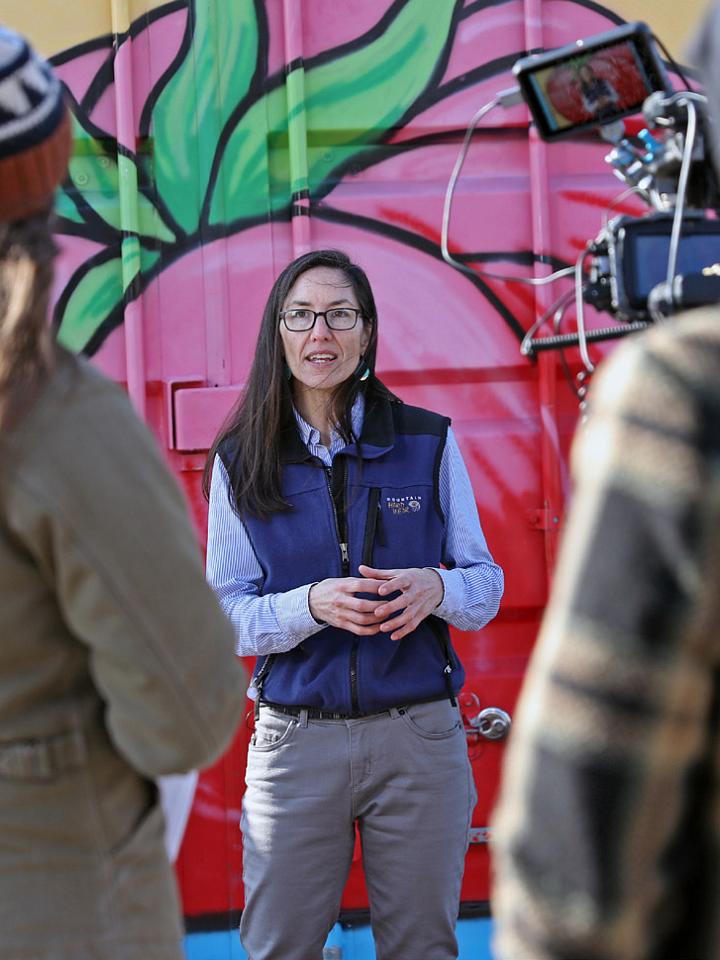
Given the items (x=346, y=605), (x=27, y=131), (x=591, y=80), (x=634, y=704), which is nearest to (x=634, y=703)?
(x=634, y=704)

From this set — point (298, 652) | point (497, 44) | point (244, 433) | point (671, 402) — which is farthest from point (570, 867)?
point (497, 44)

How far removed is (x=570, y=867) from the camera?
0.82 m

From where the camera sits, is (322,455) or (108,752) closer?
(108,752)

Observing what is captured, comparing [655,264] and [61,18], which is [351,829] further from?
[61,18]

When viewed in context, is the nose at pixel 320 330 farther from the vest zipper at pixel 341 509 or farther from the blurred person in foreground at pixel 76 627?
the blurred person in foreground at pixel 76 627

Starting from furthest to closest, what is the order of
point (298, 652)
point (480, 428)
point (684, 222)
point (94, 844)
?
point (480, 428) < point (298, 652) < point (684, 222) < point (94, 844)

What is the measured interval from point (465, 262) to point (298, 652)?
116 cm

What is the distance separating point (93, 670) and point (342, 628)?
3.99ft

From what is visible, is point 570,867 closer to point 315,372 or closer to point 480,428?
point 315,372

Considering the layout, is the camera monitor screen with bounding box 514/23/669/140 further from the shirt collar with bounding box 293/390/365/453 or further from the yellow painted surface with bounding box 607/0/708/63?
the yellow painted surface with bounding box 607/0/708/63

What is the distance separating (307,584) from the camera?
8.37 ft

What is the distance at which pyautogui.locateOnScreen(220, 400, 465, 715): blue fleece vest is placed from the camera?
2.48 m

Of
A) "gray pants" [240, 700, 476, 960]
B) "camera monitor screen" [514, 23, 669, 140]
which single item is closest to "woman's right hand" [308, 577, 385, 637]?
"gray pants" [240, 700, 476, 960]

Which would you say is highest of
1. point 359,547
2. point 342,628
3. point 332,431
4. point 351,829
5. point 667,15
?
point 667,15
